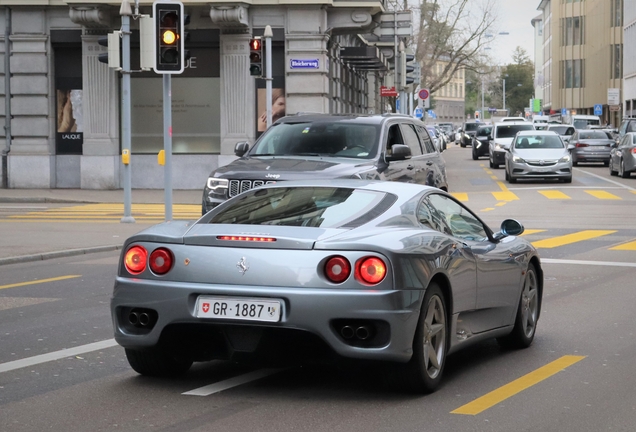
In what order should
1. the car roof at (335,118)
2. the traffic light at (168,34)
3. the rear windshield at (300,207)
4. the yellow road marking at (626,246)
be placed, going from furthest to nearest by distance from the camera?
the traffic light at (168,34) < the yellow road marking at (626,246) < the car roof at (335,118) < the rear windshield at (300,207)

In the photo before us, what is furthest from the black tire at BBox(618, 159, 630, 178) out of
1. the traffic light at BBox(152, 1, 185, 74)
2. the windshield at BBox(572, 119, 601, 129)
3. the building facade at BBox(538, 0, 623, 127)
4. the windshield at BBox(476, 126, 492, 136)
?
the building facade at BBox(538, 0, 623, 127)

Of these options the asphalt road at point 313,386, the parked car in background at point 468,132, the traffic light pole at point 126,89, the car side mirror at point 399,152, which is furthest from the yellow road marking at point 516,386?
the parked car in background at point 468,132

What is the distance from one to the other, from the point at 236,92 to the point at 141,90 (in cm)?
267

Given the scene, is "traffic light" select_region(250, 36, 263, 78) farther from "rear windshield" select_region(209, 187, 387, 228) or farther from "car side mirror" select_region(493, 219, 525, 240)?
"rear windshield" select_region(209, 187, 387, 228)

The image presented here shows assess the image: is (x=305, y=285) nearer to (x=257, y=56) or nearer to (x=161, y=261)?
(x=161, y=261)

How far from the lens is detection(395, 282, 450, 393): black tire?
6.62 metres

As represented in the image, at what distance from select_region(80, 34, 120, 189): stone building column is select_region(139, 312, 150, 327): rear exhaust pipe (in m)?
25.2

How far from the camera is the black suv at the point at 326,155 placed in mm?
14875

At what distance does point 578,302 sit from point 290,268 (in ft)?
17.3

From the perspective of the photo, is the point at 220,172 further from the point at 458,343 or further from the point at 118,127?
the point at 118,127

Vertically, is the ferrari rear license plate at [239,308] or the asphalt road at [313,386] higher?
the ferrari rear license plate at [239,308]

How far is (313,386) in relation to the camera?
7023 mm

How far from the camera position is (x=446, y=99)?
187 metres

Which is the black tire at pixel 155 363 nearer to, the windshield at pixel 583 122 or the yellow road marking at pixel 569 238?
the yellow road marking at pixel 569 238
